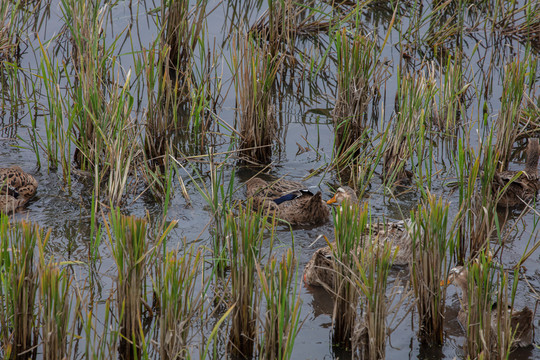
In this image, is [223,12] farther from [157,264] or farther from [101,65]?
[157,264]

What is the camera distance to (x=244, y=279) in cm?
424

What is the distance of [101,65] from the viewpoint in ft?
22.5

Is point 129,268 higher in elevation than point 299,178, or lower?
lower

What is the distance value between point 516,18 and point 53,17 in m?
7.04

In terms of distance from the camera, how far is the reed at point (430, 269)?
170 inches

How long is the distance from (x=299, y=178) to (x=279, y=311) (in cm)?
381

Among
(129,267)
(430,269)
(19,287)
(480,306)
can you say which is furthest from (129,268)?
(480,306)

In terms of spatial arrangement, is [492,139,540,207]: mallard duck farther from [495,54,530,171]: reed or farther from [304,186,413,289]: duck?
[304,186,413,289]: duck

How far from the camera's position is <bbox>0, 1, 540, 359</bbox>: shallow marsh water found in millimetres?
4770

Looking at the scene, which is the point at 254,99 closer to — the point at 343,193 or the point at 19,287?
the point at 343,193

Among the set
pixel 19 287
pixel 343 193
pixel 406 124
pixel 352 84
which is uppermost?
pixel 352 84

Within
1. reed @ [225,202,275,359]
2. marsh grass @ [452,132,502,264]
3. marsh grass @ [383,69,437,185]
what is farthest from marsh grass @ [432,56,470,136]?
reed @ [225,202,275,359]

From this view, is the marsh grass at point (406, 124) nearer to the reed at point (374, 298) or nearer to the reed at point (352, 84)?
the reed at point (352, 84)

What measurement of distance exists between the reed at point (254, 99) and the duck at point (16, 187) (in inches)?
83.3
